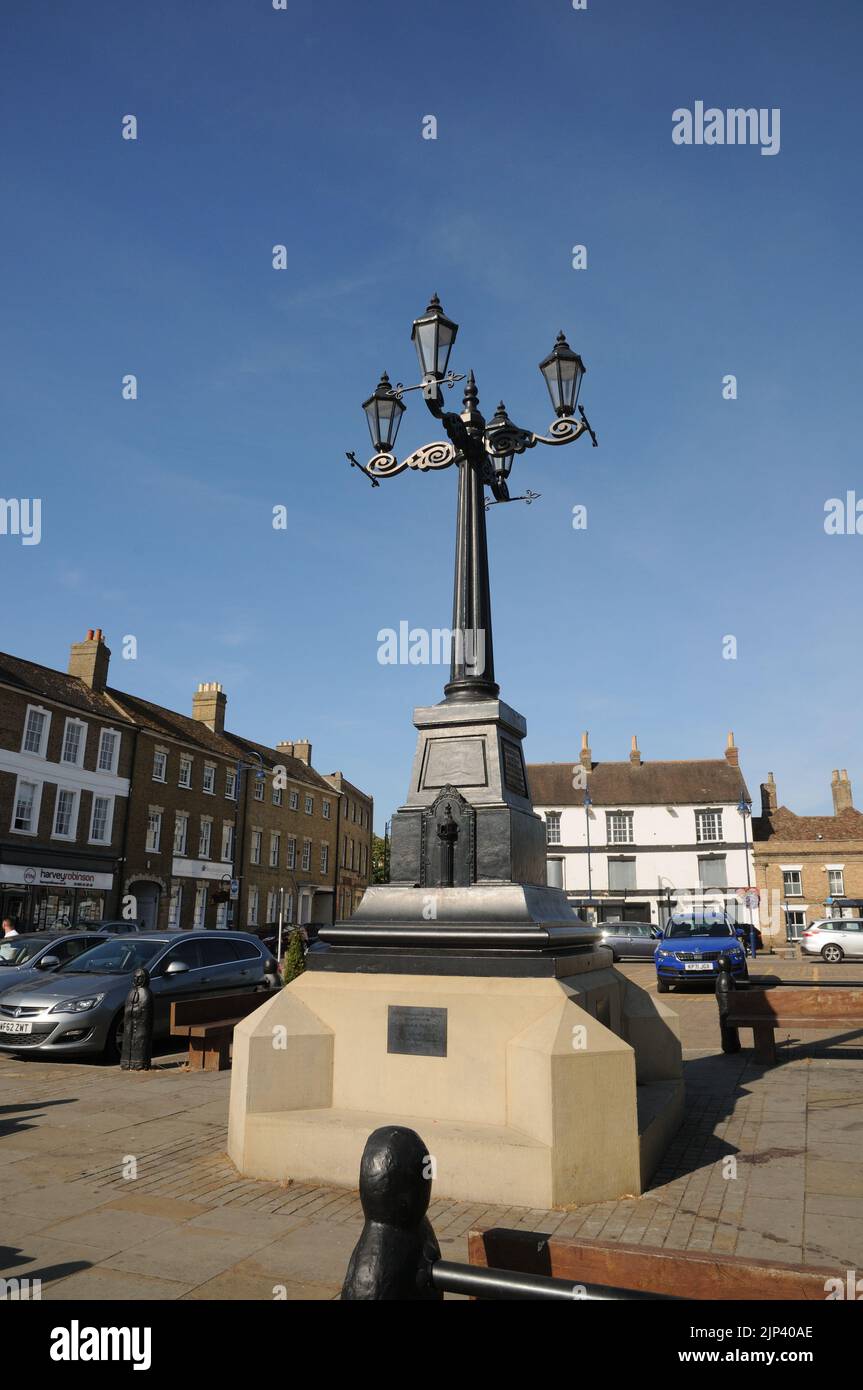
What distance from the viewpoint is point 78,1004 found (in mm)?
10781

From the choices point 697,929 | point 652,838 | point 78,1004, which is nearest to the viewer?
point 78,1004

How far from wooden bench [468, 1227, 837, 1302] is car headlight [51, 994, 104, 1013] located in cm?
947

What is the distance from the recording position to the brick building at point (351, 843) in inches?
2055

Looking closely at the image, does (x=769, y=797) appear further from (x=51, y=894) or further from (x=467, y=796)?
(x=467, y=796)

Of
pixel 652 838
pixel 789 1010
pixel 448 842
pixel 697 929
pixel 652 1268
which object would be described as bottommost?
pixel 789 1010

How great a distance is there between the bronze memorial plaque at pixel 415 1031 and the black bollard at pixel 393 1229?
363cm

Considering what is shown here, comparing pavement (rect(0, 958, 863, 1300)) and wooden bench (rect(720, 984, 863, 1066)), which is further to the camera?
wooden bench (rect(720, 984, 863, 1066))

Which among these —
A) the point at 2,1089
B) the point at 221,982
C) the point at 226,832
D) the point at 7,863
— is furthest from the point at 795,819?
the point at 2,1089

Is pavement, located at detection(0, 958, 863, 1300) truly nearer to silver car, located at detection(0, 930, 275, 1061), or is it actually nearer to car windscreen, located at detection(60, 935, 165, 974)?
silver car, located at detection(0, 930, 275, 1061)

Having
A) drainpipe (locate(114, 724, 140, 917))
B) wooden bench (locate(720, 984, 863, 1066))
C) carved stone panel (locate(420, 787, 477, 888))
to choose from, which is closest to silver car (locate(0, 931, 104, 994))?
carved stone panel (locate(420, 787, 477, 888))

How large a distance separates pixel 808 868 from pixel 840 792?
655 cm

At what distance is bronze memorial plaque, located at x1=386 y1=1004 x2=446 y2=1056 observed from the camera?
19.3ft

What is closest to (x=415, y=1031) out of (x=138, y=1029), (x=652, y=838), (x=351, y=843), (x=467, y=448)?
(x=467, y=448)
